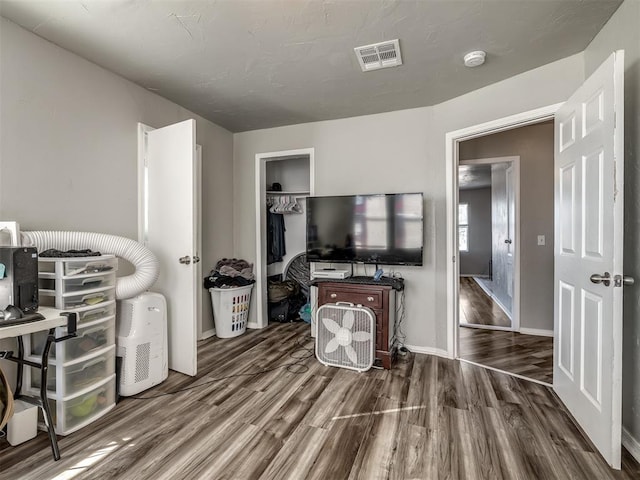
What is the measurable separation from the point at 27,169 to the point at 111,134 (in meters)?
0.66

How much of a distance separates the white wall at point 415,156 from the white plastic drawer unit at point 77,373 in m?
2.40

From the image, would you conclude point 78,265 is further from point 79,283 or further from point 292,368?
point 292,368

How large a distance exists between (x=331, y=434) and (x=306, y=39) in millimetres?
2391

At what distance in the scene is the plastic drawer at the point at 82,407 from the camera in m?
1.82

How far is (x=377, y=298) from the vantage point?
2734mm

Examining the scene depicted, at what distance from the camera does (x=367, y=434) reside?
6.04 feet

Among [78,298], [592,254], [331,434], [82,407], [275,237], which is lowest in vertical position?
[331,434]

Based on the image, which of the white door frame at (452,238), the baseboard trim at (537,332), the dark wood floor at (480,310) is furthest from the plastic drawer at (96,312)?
the baseboard trim at (537,332)

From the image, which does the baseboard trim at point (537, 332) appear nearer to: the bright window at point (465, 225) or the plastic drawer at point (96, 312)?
the plastic drawer at point (96, 312)

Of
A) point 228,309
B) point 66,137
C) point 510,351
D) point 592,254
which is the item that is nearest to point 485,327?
point 510,351

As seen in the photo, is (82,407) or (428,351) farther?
(428,351)

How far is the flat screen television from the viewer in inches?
114

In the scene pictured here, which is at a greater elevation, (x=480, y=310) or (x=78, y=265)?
(x=78, y=265)

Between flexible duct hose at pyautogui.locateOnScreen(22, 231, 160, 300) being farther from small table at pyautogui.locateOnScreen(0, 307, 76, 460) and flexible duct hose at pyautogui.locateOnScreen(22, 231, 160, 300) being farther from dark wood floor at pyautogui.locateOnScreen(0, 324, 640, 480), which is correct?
dark wood floor at pyautogui.locateOnScreen(0, 324, 640, 480)
